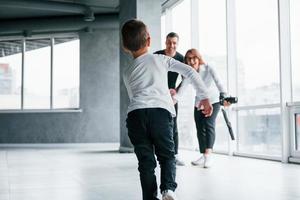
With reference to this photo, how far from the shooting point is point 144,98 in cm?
210

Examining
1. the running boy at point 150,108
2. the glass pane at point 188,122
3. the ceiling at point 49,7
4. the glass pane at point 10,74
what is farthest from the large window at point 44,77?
the running boy at point 150,108

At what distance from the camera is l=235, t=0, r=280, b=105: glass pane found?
5512mm

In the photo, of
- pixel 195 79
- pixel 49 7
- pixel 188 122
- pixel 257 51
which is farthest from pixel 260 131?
pixel 49 7

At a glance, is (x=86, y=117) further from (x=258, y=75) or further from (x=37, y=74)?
(x=258, y=75)

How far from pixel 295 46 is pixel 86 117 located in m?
6.88

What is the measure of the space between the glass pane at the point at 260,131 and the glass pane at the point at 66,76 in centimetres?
586

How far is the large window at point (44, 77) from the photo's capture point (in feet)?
36.1

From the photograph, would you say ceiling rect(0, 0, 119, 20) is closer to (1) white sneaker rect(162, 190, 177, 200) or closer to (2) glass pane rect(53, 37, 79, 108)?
(2) glass pane rect(53, 37, 79, 108)

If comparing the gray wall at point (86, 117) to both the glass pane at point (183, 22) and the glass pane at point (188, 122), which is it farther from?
the glass pane at point (188, 122)

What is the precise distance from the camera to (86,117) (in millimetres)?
10875

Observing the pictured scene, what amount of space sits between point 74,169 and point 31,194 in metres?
1.63

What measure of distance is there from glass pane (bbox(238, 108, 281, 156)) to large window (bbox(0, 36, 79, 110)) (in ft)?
19.2

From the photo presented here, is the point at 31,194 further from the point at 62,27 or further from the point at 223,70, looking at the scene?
the point at 62,27

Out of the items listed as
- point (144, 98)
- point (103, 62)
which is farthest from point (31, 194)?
point (103, 62)
